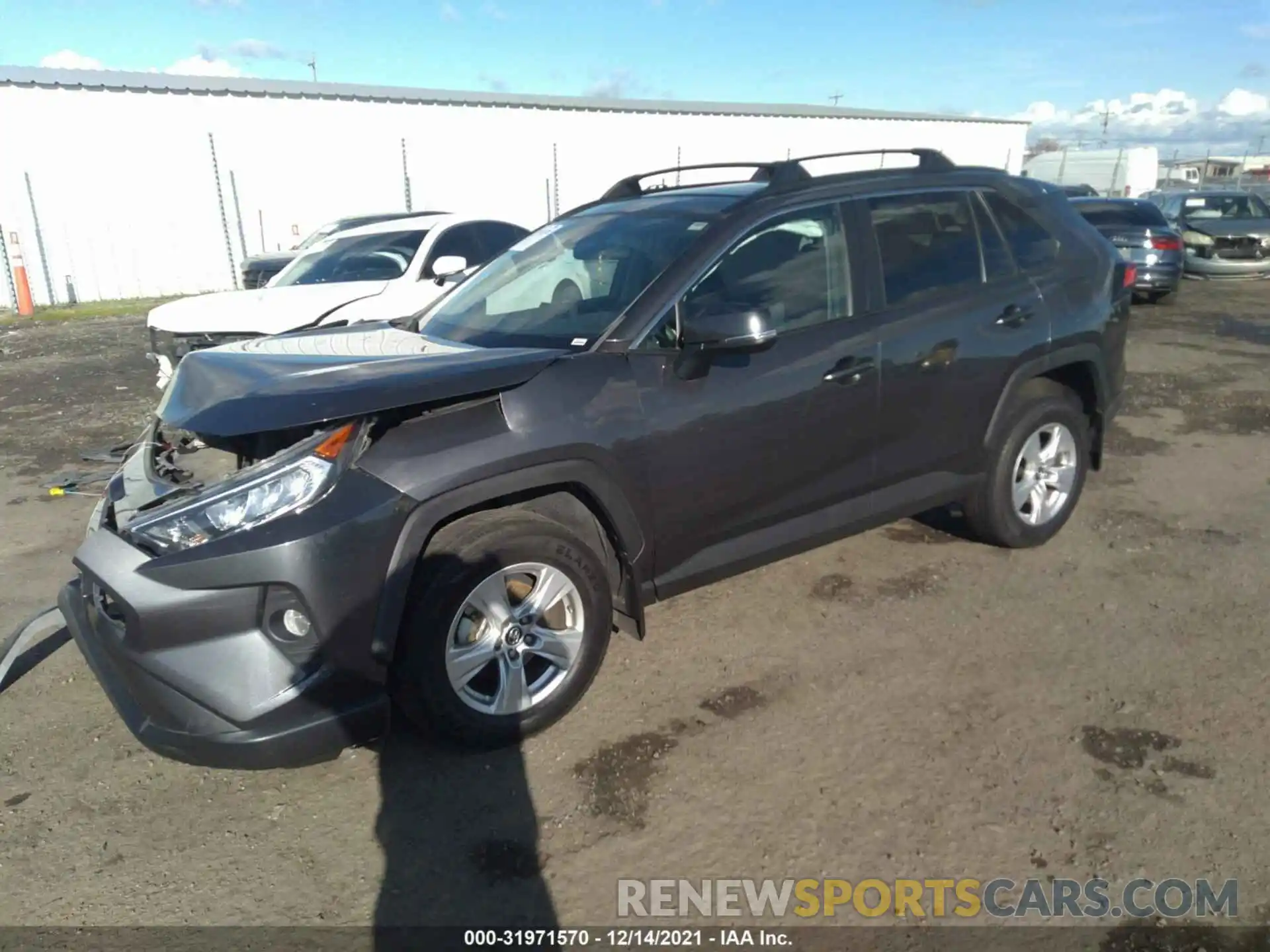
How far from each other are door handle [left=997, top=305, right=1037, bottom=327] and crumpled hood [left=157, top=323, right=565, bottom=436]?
2.21 metres

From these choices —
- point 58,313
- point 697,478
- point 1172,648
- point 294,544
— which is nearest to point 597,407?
point 697,478

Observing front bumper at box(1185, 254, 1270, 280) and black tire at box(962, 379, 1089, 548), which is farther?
front bumper at box(1185, 254, 1270, 280)

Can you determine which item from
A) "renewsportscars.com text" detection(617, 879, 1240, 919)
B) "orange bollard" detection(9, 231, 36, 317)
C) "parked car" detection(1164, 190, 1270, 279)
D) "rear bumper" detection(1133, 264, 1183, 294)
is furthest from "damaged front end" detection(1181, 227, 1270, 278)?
"orange bollard" detection(9, 231, 36, 317)

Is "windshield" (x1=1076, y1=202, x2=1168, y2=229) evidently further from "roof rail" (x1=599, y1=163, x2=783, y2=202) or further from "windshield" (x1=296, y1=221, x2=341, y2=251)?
"roof rail" (x1=599, y1=163, x2=783, y2=202)

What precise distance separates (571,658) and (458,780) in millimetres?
555

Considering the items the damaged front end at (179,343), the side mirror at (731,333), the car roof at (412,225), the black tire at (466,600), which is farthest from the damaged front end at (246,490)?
the car roof at (412,225)

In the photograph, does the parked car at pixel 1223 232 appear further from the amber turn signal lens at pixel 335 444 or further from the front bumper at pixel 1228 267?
the amber turn signal lens at pixel 335 444

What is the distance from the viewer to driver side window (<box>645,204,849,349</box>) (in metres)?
3.50

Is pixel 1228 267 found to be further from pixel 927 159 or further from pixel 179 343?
pixel 179 343

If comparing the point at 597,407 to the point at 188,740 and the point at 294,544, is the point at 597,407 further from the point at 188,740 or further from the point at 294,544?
the point at 188,740

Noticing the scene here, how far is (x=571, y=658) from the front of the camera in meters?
3.32

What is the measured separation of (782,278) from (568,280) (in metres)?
0.91

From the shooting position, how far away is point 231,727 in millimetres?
2691

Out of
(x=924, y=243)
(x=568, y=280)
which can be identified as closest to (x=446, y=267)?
(x=568, y=280)
